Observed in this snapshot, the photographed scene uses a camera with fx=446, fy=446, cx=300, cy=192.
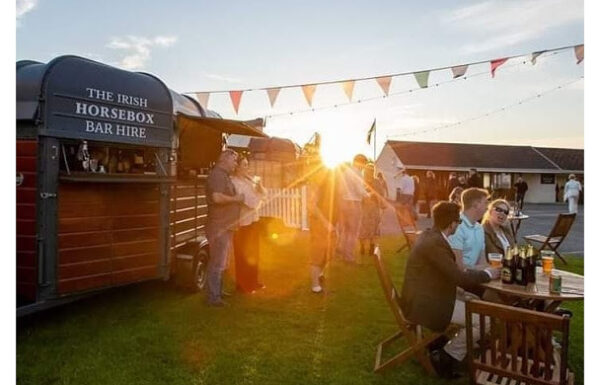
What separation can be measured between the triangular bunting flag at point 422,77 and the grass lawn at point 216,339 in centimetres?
500

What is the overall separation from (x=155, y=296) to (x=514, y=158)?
110 ft

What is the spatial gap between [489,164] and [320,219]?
2944cm

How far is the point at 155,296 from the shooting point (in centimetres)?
605

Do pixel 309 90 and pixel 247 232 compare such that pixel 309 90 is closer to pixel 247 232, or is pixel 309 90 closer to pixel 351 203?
pixel 351 203

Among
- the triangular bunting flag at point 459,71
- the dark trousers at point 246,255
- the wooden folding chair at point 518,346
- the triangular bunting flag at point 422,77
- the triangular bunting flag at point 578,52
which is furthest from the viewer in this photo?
the triangular bunting flag at point 459,71

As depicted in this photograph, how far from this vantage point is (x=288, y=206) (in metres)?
12.4

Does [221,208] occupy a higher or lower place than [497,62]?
lower

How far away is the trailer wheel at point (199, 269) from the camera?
6078 millimetres

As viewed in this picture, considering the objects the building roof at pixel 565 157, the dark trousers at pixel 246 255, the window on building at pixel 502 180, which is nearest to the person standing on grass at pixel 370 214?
the dark trousers at pixel 246 255

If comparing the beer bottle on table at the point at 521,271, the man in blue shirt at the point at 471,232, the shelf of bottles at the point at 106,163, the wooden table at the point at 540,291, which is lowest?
the wooden table at the point at 540,291

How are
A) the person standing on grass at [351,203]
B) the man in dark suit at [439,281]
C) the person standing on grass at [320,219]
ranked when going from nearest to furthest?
A: the man in dark suit at [439,281], the person standing on grass at [320,219], the person standing on grass at [351,203]

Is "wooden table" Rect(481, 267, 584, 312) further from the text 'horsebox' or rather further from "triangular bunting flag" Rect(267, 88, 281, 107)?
"triangular bunting flag" Rect(267, 88, 281, 107)

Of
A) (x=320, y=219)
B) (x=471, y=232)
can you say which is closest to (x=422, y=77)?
(x=320, y=219)

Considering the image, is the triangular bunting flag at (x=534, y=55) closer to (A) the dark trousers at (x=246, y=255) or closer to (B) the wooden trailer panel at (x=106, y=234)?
(A) the dark trousers at (x=246, y=255)
